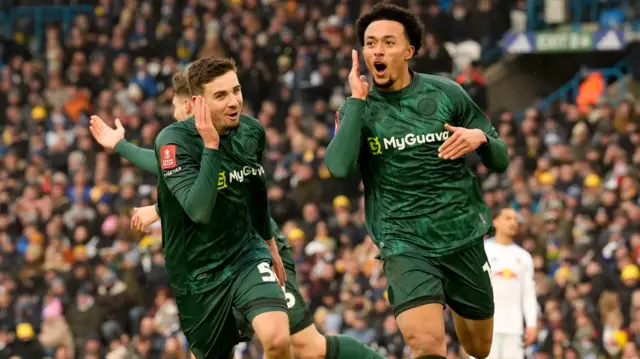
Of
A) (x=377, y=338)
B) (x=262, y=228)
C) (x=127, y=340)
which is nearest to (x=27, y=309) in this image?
(x=127, y=340)

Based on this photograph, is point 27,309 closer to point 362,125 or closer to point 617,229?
point 617,229

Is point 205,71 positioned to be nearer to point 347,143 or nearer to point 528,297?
point 347,143

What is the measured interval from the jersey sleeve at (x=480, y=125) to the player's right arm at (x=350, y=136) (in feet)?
2.26

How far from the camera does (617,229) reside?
18.2m

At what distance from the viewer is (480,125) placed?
9.27 metres

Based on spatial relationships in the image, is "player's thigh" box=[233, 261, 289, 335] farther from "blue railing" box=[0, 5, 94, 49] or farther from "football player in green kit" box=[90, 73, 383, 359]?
"blue railing" box=[0, 5, 94, 49]

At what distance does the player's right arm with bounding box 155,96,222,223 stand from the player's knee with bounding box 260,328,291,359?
2.63ft

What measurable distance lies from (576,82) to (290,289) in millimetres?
15392

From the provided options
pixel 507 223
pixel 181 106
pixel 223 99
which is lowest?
pixel 507 223

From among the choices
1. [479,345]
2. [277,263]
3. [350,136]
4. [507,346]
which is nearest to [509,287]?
[507,346]

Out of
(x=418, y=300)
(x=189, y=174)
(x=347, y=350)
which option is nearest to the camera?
(x=418, y=300)

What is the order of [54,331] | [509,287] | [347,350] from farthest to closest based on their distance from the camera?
[54,331], [509,287], [347,350]

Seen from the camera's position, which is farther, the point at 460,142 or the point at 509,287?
the point at 509,287

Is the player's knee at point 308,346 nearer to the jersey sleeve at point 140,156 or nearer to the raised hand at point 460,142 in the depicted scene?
the jersey sleeve at point 140,156
